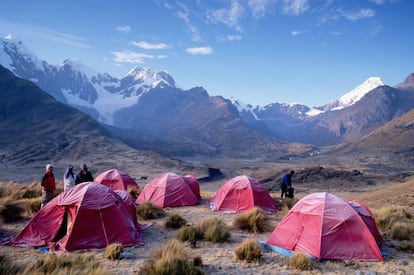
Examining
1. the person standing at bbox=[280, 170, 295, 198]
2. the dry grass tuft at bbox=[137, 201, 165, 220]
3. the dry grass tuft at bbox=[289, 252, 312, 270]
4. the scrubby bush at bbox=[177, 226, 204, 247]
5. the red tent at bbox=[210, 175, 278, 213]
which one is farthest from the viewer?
the person standing at bbox=[280, 170, 295, 198]

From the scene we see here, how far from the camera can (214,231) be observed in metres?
9.79

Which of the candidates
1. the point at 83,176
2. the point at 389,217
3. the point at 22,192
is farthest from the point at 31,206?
the point at 389,217

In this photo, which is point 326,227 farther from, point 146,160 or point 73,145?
point 73,145

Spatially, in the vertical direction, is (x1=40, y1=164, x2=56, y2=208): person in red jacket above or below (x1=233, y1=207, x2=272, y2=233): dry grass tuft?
above

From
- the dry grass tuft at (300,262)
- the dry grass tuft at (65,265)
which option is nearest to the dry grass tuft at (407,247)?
the dry grass tuft at (300,262)

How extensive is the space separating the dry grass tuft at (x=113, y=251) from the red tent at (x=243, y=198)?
6.86 m

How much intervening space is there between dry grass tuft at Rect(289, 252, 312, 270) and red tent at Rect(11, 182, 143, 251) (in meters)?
4.14

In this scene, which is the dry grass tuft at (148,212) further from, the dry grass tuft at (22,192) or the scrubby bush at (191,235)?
the dry grass tuft at (22,192)

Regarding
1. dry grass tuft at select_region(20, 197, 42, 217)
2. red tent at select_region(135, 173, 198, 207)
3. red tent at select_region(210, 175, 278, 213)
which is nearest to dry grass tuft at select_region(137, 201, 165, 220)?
red tent at select_region(135, 173, 198, 207)

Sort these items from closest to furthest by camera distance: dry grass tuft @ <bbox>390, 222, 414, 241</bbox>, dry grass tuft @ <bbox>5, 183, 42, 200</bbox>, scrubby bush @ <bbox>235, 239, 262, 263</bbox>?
scrubby bush @ <bbox>235, 239, 262, 263</bbox> → dry grass tuft @ <bbox>390, 222, 414, 241</bbox> → dry grass tuft @ <bbox>5, 183, 42, 200</bbox>

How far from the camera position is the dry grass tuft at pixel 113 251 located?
8.14 m

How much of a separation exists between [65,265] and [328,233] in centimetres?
613

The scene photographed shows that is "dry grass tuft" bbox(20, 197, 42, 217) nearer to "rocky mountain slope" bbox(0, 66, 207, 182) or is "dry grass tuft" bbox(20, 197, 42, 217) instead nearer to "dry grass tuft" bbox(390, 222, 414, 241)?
"dry grass tuft" bbox(390, 222, 414, 241)

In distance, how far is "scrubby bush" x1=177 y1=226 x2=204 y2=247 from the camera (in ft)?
31.4
